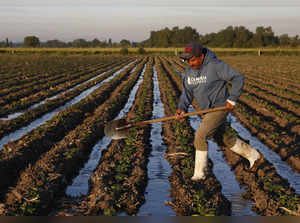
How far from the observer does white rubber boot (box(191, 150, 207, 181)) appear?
5594 mm

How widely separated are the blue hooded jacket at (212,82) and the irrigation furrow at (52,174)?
2.55 meters

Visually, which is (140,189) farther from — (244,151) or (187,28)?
(187,28)

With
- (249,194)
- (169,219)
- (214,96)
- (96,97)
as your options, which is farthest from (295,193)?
(96,97)

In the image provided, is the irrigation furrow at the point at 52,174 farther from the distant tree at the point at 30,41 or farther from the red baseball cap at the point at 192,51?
the distant tree at the point at 30,41

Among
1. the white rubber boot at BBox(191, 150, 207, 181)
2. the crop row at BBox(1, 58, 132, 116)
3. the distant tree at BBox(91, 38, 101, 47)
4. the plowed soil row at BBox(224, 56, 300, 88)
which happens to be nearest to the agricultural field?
the white rubber boot at BBox(191, 150, 207, 181)

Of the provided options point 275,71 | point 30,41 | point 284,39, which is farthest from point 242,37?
point 275,71

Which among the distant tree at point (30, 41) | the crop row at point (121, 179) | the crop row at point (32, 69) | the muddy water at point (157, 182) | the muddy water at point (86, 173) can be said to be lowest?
the muddy water at point (86, 173)

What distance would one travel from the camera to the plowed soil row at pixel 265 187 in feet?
16.7

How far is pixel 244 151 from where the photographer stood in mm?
5953

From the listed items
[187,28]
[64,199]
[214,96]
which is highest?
[187,28]

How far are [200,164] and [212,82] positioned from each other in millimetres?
1282

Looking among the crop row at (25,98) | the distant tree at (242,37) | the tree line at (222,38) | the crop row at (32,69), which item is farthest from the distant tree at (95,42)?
the crop row at (25,98)

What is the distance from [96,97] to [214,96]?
10.6m

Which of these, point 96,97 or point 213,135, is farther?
point 96,97
